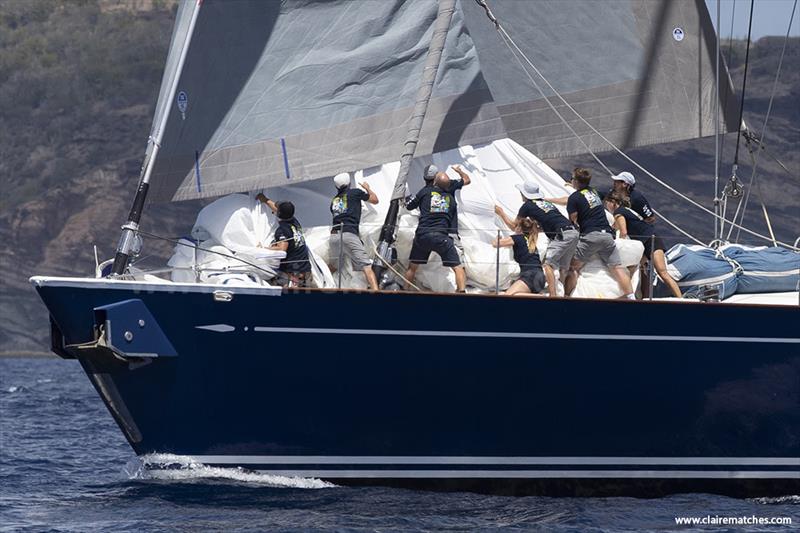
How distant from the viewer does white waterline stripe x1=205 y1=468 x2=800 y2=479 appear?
13938 mm

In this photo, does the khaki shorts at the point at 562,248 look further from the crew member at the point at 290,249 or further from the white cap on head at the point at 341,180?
the crew member at the point at 290,249

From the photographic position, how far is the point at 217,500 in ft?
42.9

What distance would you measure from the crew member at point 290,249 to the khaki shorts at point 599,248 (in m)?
2.70

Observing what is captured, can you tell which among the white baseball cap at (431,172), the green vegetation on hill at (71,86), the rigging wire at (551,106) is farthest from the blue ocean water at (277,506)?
the green vegetation on hill at (71,86)

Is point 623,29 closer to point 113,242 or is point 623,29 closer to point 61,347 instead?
point 61,347

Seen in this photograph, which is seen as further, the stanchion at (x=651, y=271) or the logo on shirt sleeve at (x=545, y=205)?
the logo on shirt sleeve at (x=545, y=205)

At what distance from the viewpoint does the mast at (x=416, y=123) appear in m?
14.3

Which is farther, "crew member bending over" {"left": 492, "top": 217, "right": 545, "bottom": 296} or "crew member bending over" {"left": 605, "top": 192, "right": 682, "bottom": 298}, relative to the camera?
"crew member bending over" {"left": 605, "top": 192, "right": 682, "bottom": 298}

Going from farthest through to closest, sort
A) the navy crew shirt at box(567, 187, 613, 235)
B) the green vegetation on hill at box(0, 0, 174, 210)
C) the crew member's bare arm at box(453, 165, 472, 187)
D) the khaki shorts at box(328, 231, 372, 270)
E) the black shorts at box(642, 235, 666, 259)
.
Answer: the green vegetation on hill at box(0, 0, 174, 210)
the crew member's bare arm at box(453, 165, 472, 187)
the black shorts at box(642, 235, 666, 259)
the navy crew shirt at box(567, 187, 613, 235)
the khaki shorts at box(328, 231, 372, 270)

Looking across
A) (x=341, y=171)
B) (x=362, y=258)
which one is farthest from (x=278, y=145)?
(x=362, y=258)

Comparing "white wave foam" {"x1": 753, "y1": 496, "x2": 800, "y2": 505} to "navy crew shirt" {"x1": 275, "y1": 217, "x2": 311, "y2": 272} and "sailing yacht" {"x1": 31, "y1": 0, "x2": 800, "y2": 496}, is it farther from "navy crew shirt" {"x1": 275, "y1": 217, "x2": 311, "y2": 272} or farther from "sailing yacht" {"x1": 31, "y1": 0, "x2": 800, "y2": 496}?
"navy crew shirt" {"x1": 275, "y1": 217, "x2": 311, "y2": 272}

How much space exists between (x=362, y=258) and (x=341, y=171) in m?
1.44

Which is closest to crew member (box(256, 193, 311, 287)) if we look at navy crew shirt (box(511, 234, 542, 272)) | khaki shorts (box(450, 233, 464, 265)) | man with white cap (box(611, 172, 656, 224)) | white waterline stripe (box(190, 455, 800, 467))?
khaki shorts (box(450, 233, 464, 265))

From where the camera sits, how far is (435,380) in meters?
13.8
